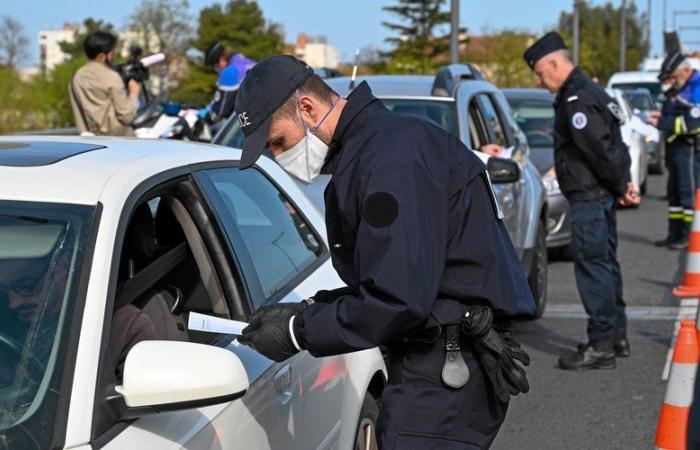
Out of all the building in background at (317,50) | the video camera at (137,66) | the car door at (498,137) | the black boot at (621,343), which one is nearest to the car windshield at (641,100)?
the video camera at (137,66)

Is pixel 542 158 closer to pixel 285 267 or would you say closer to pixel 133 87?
pixel 133 87

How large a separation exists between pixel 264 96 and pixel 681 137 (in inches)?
417

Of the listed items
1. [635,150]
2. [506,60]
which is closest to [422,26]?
[506,60]

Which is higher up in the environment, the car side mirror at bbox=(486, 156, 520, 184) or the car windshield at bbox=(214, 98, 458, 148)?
the car windshield at bbox=(214, 98, 458, 148)

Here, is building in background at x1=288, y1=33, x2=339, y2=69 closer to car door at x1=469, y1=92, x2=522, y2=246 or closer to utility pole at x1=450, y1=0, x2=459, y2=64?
utility pole at x1=450, y1=0, x2=459, y2=64

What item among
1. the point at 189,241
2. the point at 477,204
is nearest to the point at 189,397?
the point at 477,204

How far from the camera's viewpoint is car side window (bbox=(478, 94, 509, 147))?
867 cm

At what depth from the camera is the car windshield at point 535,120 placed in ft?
43.8

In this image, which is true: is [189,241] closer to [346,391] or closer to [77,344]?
[346,391]

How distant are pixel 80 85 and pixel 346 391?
709cm

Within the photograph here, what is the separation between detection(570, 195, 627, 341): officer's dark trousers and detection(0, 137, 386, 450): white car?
9.17ft

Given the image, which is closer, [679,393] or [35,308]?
[35,308]

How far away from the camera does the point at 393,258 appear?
2.70 meters

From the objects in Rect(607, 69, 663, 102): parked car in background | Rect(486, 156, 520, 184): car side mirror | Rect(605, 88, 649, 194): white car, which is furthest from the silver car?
Rect(607, 69, 663, 102): parked car in background
